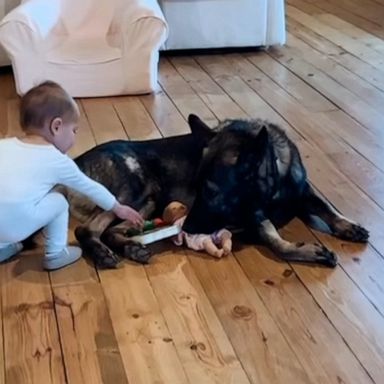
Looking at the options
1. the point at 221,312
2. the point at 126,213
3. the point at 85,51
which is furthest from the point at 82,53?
the point at 221,312

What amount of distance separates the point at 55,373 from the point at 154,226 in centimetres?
84

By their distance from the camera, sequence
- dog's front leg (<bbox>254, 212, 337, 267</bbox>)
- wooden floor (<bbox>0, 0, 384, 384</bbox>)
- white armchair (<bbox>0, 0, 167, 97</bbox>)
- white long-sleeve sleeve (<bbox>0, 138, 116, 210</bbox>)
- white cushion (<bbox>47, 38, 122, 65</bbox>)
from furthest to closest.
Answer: white cushion (<bbox>47, 38, 122, 65</bbox>) < white armchair (<bbox>0, 0, 167, 97</bbox>) < dog's front leg (<bbox>254, 212, 337, 267</bbox>) < white long-sleeve sleeve (<bbox>0, 138, 116, 210</bbox>) < wooden floor (<bbox>0, 0, 384, 384</bbox>)

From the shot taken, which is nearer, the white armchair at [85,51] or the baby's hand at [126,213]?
the baby's hand at [126,213]

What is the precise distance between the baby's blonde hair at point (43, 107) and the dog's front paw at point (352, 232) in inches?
43.6

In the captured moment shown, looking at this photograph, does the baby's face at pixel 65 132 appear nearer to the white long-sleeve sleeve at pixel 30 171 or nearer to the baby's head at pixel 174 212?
the white long-sleeve sleeve at pixel 30 171

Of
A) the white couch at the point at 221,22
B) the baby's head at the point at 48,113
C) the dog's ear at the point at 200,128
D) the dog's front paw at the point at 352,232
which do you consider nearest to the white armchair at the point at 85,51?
the white couch at the point at 221,22

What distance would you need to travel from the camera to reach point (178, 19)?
5027mm

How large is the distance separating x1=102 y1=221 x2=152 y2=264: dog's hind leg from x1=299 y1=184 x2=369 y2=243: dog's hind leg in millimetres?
668

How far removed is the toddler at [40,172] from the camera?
8.14 ft

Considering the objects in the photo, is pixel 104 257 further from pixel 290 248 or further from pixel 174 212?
pixel 290 248

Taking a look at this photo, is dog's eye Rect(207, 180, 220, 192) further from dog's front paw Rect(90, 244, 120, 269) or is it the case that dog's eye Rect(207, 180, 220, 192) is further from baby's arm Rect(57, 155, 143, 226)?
dog's front paw Rect(90, 244, 120, 269)

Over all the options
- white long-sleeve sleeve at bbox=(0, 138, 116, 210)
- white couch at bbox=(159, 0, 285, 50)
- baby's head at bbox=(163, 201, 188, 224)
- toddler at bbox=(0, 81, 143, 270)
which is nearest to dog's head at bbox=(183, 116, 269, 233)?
baby's head at bbox=(163, 201, 188, 224)

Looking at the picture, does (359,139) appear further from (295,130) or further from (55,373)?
(55,373)

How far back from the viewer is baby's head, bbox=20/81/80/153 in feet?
8.25
